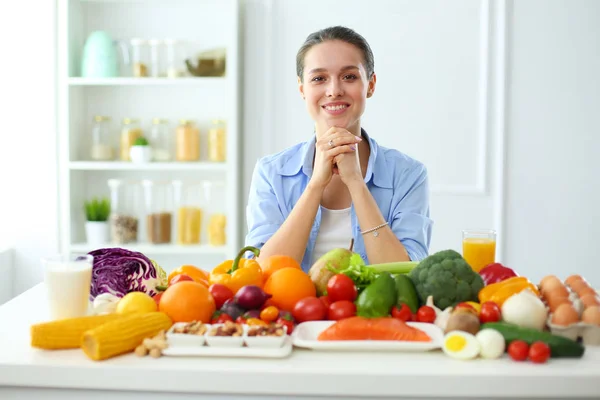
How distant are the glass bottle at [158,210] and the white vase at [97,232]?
243 millimetres

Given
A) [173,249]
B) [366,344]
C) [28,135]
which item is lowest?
[173,249]

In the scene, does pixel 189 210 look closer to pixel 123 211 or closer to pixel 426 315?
pixel 123 211

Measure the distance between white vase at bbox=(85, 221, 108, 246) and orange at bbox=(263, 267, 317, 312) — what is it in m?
2.42

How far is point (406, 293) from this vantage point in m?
1.39

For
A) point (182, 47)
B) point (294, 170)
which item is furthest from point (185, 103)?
point (294, 170)

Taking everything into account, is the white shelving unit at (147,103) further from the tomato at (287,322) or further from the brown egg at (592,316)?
the brown egg at (592,316)

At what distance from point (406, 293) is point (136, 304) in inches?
21.5

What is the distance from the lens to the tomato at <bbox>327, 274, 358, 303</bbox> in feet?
4.57

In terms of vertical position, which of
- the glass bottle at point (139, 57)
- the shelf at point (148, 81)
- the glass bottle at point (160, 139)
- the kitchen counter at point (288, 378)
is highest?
the glass bottle at point (139, 57)

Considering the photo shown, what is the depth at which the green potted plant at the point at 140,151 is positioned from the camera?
3.60 meters

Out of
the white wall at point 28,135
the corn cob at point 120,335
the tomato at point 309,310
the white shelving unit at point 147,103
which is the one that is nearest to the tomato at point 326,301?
the tomato at point 309,310

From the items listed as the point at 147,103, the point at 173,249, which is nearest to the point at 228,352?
the point at 173,249

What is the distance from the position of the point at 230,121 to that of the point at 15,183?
4.14 feet

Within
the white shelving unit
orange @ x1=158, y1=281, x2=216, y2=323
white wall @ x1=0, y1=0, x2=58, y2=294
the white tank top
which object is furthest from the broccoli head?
white wall @ x1=0, y1=0, x2=58, y2=294
